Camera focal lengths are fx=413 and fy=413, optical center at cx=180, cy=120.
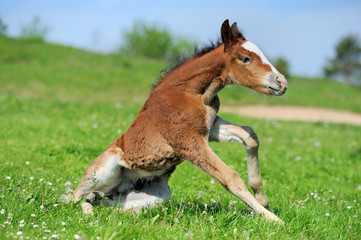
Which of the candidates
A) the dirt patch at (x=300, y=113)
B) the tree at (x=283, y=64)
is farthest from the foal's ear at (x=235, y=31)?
the tree at (x=283, y=64)

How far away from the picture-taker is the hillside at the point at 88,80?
751 inches

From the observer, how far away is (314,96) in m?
23.8

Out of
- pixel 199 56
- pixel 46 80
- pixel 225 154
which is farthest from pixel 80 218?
pixel 46 80

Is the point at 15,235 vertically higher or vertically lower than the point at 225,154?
higher

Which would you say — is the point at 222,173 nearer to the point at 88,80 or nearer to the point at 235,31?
the point at 235,31

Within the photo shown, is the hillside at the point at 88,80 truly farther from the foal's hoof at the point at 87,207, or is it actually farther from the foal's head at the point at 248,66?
the foal's head at the point at 248,66

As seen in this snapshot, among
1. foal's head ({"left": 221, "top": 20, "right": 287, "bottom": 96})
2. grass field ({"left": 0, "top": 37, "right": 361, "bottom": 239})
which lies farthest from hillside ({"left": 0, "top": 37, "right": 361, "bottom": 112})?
foal's head ({"left": 221, "top": 20, "right": 287, "bottom": 96})

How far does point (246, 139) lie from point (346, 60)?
47.9 meters

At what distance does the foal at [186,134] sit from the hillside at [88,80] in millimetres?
12499

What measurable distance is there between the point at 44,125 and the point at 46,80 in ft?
37.9

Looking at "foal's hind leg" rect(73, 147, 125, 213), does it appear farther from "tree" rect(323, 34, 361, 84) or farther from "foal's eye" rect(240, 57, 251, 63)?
"tree" rect(323, 34, 361, 84)

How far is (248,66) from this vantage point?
3.98m

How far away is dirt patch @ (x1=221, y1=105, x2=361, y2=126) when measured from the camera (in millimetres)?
17311

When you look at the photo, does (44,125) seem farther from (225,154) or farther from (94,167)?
(94,167)
